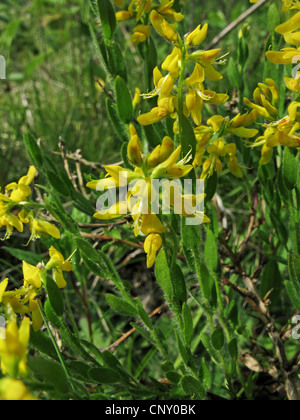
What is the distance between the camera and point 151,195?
88cm

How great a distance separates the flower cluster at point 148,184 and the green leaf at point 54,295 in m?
0.21

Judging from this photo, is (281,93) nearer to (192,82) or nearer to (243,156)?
(243,156)

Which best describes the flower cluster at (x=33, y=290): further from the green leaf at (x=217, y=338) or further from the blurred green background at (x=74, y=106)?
the blurred green background at (x=74, y=106)

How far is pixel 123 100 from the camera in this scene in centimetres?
127

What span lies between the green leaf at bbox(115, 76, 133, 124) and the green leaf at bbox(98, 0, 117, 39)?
0.15 meters

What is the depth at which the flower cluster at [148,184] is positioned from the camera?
0.88 m

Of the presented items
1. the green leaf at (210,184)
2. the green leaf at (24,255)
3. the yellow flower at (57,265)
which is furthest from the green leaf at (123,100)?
the green leaf at (24,255)

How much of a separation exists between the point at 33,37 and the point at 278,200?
3.20 m

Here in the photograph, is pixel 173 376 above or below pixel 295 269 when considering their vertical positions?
below

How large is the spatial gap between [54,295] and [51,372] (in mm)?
292

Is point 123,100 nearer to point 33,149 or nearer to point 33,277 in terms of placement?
point 33,149

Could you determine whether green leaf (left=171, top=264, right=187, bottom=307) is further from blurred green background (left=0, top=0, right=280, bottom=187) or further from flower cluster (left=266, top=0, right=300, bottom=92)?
blurred green background (left=0, top=0, right=280, bottom=187)

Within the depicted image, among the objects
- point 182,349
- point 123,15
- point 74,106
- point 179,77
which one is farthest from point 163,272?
point 74,106

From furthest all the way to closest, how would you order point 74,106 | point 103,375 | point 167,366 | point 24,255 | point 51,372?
point 74,106, point 24,255, point 167,366, point 103,375, point 51,372
